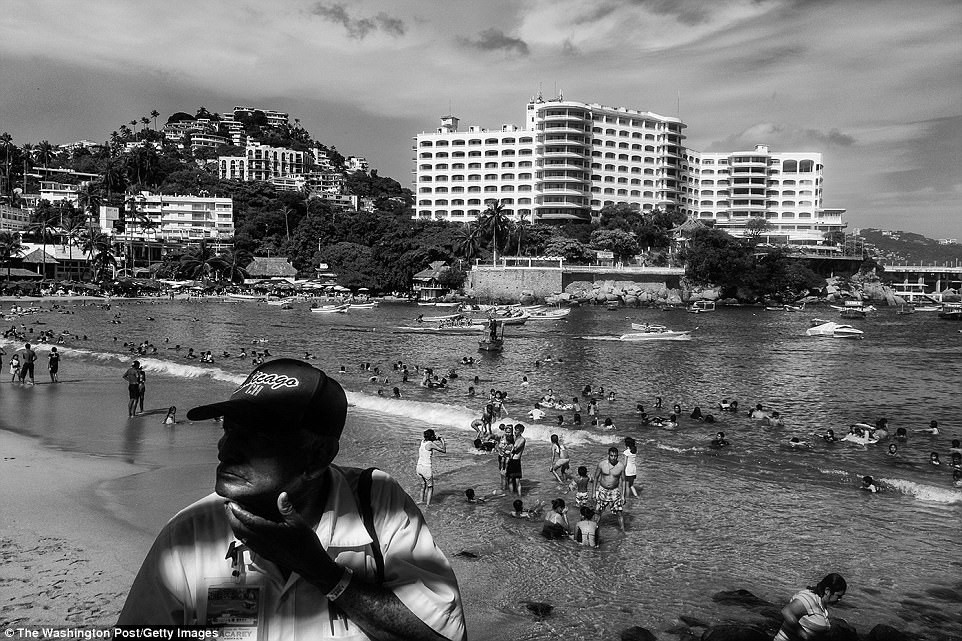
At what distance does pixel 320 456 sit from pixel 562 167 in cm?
12773

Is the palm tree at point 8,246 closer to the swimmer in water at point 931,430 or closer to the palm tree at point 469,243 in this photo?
the palm tree at point 469,243

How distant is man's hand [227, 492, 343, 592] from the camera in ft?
5.82

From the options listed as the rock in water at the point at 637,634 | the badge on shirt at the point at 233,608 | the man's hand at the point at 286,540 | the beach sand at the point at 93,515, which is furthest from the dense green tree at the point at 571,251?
the man's hand at the point at 286,540

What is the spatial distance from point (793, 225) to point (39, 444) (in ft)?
498

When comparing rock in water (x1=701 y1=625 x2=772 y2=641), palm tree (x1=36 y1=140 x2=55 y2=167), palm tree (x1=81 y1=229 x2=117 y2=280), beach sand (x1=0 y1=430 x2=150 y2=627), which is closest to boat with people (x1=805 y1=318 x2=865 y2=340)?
rock in water (x1=701 y1=625 x2=772 y2=641)

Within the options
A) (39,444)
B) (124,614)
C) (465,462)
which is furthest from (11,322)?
(124,614)

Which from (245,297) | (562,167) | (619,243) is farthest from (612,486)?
(562,167)

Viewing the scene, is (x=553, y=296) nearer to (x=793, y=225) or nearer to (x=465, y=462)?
(x=793, y=225)

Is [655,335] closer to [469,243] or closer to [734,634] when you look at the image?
[734,634]

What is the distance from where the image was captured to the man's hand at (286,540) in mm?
1775

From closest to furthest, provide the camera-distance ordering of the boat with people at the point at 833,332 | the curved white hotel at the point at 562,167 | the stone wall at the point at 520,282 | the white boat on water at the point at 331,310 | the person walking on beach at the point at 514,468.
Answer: the person walking on beach at the point at 514,468 < the boat with people at the point at 833,332 < the white boat on water at the point at 331,310 < the stone wall at the point at 520,282 < the curved white hotel at the point at 562,167

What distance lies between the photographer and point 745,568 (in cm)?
1130

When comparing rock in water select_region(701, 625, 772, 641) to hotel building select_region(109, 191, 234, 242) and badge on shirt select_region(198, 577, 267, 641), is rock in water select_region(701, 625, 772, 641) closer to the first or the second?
badge on shirt select_region(198, 577, 267, 641)

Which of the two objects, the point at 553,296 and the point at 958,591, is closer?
the point at 958,591
